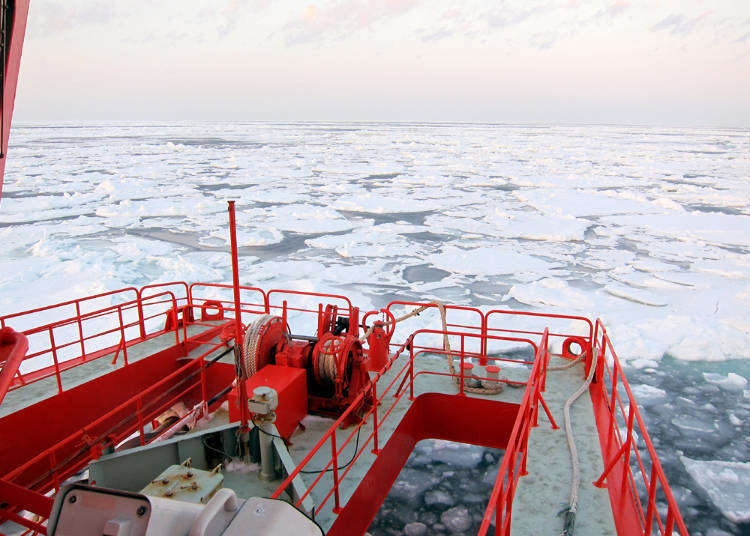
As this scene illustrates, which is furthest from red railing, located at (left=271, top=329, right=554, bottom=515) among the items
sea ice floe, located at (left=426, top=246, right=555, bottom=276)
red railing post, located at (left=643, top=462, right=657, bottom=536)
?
sea ice floe, located at (left=426, top=246, right=555, bottom=276)

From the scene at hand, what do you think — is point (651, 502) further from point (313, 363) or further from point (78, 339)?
point (78, 339)

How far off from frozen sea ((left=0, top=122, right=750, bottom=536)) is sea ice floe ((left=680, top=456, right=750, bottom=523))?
0.02 metres

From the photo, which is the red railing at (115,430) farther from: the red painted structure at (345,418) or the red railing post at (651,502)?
the red railing post at (651,502)

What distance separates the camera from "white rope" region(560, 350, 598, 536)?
3468 millimetres

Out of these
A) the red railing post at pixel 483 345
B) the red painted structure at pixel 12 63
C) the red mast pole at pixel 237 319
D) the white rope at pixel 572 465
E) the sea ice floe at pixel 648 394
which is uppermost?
the red painted structure at pixel 12 63

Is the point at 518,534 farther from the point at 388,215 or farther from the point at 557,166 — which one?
the point at 557,166

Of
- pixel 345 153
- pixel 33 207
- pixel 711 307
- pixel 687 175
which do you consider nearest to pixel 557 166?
pixel 687 175

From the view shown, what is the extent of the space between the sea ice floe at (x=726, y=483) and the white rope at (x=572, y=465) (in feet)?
→ 4.55

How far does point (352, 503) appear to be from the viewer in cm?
392

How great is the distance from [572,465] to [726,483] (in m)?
2.29

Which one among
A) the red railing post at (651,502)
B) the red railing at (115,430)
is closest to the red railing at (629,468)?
the red railing post at (651,502)

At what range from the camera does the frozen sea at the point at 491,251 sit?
6801 mm

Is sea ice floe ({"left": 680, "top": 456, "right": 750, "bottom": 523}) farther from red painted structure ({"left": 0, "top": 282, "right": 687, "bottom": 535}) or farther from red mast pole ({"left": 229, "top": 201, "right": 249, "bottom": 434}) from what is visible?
red mast pole ({"left": 229, "top": 201, "right": 249, "bottom": 434})

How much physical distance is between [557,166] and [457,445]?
101ft
